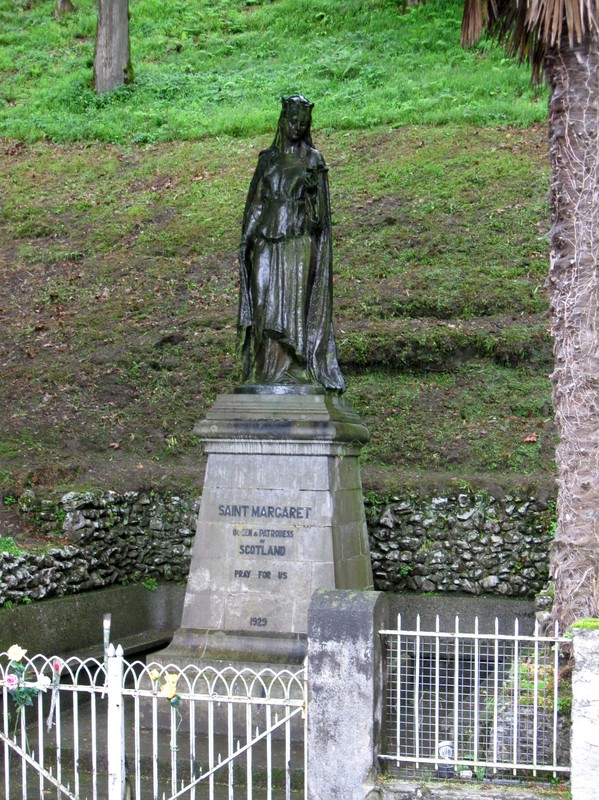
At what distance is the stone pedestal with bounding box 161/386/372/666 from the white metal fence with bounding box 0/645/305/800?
44cm

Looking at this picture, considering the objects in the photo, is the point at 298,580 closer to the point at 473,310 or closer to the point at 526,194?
the point at 473,310

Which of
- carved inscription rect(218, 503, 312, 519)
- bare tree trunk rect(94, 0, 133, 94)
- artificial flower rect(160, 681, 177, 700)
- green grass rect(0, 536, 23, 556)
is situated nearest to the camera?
artificial flower rect(160, 681, 177, 700)

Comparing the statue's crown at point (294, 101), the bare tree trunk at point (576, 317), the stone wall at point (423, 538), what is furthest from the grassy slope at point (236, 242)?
the bare tree trunk at point (576, 317)

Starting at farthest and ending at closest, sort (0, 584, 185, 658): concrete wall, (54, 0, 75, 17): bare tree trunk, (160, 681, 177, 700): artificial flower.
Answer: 1. (54, 0, 75, 17): bare tree trunk
2. (0, 584, 185, 658): concrete wall
3. (160, 681, 177, 700): artificial flower

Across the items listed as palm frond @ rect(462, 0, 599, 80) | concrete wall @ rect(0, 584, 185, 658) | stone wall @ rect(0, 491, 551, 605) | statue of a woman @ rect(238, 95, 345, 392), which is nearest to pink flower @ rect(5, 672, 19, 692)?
concrete wall @ rect(0, 584, 185, 658)

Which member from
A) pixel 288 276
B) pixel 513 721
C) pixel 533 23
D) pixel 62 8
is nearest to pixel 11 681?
pixel 513 721

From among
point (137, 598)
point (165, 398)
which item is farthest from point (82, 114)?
point (137, 598)

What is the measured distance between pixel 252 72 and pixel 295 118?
748 inches

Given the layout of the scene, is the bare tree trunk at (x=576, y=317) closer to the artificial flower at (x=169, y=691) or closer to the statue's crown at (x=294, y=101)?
the artificial flower at (x=169, y=691)

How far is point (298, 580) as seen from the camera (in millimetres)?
8180

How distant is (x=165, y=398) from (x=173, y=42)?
19.1m

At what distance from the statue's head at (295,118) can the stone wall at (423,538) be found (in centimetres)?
398

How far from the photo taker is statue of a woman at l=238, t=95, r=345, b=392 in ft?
29.0

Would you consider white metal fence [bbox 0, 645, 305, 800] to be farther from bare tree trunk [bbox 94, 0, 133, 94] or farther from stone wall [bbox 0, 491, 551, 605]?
bare tree trunk [bbox 94, 0, 133, 94]
